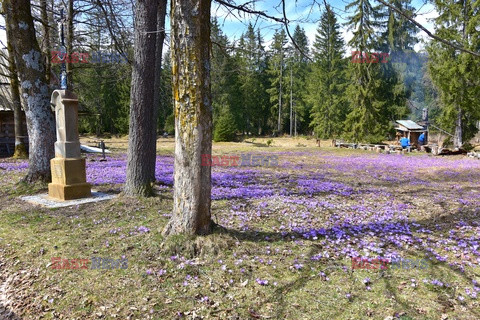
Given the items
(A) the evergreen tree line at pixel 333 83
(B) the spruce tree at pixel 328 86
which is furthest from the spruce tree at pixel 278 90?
(B) the spruce tree at pixel 328 86

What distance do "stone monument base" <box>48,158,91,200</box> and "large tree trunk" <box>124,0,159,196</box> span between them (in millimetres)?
1287

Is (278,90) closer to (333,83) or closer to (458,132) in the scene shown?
(333,83)

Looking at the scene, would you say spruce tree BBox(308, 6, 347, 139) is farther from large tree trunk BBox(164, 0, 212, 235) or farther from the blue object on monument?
large tree trunk BBox(164, 0, 212, 235)

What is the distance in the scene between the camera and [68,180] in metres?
7.09

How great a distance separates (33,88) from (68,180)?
8.50 feet

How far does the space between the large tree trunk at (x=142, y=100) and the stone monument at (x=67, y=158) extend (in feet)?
4.43

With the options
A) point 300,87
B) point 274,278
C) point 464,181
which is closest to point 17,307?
point 274,278

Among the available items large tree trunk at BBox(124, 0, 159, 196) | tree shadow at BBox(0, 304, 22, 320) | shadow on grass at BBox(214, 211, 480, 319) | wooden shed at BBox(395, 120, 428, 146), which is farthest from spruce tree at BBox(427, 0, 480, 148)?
tree shadow at BBox(0, 304, 22, 320)

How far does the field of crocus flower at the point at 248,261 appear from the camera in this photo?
10.2 feet

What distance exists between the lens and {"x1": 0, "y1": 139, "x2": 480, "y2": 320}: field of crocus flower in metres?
3.11

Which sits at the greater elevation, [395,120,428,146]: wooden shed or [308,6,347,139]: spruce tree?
[308,6,347,139]: spruce tree

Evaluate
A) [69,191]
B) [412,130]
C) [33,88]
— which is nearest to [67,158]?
[69,191]

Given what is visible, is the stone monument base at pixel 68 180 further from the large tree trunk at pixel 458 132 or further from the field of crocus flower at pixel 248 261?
the large tree trunk at pixel 458 132

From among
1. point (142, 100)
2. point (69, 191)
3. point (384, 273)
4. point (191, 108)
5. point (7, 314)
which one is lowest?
point (7, 314)
